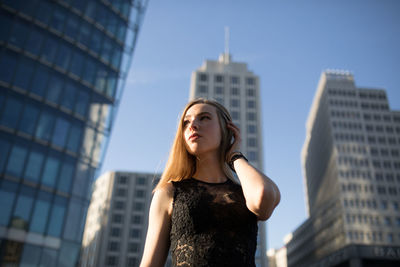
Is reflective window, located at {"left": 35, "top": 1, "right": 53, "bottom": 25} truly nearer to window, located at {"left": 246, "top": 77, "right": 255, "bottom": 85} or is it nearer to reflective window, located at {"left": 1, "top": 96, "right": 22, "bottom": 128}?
reflective window, located at {"left": 1, "top": 96, "right": 22, "bottom": 128}

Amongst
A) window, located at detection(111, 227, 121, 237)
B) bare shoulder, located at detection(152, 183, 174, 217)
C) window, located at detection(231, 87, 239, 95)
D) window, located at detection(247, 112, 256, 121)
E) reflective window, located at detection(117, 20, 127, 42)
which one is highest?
window, located at detection(231, 87, 239, 95)

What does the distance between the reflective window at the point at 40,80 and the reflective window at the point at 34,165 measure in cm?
383

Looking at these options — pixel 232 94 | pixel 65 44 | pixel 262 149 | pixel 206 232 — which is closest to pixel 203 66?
pixel 232 94

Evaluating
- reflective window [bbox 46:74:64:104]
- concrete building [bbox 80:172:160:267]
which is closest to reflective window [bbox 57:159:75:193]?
reflective window [bbox 46:74:64:104]

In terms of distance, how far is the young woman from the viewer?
1844 millimetres

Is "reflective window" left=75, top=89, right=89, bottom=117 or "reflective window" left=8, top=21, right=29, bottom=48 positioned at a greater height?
"reflective window" left=8, top=21, right=29, bottom=48

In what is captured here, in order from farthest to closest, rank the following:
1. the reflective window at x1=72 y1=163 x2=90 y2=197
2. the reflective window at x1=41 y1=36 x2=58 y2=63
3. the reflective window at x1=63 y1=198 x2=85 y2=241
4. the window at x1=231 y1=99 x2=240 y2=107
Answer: the window at x1=231 y1=99 x2=240 y2=107, the reflective window at x1=41 y1=36 x2=58 y2=63, the reflective window at x1=72 y1=163 x2=90 y2=197, the reflective window at x1=63 y1=198 x2=85 y2=241

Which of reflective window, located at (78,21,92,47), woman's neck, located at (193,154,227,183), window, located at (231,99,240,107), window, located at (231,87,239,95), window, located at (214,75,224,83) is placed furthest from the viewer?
window, located at (214,75,224,83)

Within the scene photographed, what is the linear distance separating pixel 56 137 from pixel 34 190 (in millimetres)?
3570

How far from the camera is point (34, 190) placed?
19281 mm

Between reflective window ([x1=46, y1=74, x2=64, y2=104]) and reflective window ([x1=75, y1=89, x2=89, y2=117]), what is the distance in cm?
127

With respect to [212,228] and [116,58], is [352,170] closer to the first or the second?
[116,58]

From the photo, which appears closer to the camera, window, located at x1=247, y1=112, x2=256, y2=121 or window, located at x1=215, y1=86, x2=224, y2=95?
window, located at x1=247, y1=112, x2=256, y2=121

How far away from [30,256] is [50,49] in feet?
41.8
